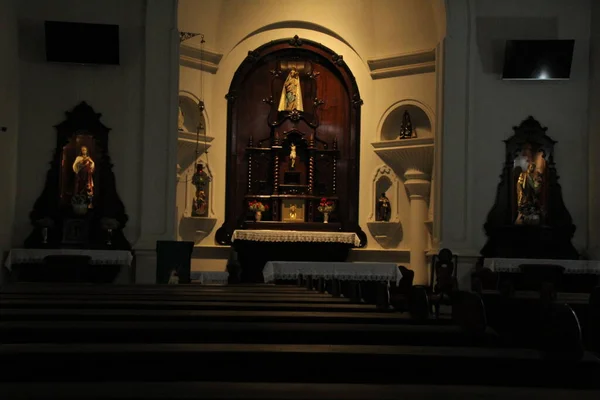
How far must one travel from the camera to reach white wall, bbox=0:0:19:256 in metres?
11.7

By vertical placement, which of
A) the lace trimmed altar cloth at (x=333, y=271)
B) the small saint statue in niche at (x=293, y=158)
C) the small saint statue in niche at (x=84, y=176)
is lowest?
the lace trimmed altar cloth at (x=333, y=271)

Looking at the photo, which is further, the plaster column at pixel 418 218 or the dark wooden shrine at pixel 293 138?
the dark wooden shrine at pixel 293 138

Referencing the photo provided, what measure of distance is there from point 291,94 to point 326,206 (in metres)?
2.10

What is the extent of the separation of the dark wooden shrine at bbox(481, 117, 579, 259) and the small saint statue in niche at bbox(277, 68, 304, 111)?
3.97m

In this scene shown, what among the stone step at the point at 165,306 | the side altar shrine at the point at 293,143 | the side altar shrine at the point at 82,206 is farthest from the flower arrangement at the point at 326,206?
the stone step at the point at 165,306

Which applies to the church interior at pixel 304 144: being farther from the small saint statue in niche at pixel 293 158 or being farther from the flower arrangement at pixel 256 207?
the small saint statue in niche at pixel 293 158

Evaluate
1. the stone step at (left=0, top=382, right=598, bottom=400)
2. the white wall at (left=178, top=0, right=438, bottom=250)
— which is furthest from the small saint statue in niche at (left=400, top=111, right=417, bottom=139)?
the stone step at (left=0, top=382, right=598, bottom=400)

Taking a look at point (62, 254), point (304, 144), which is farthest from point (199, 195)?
point (62, 254)

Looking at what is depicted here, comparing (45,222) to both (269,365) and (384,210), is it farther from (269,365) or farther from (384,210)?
(269,365)

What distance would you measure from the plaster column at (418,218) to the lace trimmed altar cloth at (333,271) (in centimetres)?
232

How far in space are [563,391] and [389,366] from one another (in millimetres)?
529

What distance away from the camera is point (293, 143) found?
15.1 metres

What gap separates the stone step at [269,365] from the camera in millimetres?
2115

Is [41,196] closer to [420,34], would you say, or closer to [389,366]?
[420,34]
